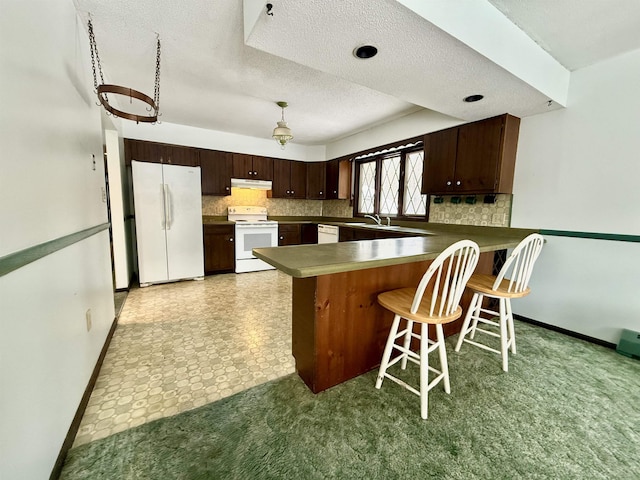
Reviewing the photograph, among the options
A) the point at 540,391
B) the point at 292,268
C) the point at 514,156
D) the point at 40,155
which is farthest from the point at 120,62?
the point at 540,391

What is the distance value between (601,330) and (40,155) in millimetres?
4071

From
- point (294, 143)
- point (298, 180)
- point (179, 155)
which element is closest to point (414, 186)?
point (298, 180)

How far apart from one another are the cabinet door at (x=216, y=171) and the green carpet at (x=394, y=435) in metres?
3.69

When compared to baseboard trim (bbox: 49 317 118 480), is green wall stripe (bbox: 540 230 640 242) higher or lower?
higher

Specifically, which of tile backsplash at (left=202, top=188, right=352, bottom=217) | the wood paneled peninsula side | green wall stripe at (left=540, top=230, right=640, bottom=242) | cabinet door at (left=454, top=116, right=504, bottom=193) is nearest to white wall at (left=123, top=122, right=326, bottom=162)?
tile backsplash at (left=202, top=188, right=352, bottom=217)

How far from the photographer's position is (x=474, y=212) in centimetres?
309

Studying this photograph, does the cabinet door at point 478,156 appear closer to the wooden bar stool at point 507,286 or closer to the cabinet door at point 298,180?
the wooden bar stool at point 507,286

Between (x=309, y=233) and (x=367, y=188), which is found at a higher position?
(x=367, y=188)

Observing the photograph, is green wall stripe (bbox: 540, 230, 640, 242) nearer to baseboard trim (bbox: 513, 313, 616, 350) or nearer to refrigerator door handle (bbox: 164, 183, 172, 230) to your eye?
baseboard trim (bbox: 513, 313, 616, 350)

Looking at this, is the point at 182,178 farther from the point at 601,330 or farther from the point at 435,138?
the point at 601,330

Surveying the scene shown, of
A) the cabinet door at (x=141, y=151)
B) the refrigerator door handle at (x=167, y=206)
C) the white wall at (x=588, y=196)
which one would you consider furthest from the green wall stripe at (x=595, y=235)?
the cabinet door at (x=141, y=151)

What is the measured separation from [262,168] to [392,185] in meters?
2.46

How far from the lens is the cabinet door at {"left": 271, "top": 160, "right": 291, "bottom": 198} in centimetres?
505

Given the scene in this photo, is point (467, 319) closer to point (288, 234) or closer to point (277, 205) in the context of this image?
point (288, 234)
